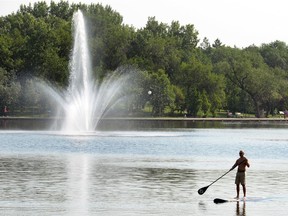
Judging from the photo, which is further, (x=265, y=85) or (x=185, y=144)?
(x=265, y=85)

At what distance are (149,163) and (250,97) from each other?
137 m

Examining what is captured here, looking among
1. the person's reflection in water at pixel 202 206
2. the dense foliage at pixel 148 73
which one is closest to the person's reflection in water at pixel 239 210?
the person's reflection in water at pixel 202 206

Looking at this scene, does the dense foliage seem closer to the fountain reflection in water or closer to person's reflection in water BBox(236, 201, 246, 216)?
the fountain reflection in water

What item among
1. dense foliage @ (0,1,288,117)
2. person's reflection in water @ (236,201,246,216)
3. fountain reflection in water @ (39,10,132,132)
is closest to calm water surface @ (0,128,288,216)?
person's reflection in water @ (236,201,246,216)

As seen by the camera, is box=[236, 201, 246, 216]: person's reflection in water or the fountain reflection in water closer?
box=[236, 201, 246, 216]: person's reflection in water

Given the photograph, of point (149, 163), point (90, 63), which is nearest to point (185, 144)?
point (149, 163)

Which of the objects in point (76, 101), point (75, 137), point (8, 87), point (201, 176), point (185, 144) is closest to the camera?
point (201, 176)

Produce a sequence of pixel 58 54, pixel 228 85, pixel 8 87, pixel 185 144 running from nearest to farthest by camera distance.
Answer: pixel 185 144 < pixel 8 87 < pixel 58 54 < pixel 228 85

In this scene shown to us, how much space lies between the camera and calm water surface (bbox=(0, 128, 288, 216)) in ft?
101

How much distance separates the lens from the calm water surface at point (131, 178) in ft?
101

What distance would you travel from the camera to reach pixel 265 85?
182 m

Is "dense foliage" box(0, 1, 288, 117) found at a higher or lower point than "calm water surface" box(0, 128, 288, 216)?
higher

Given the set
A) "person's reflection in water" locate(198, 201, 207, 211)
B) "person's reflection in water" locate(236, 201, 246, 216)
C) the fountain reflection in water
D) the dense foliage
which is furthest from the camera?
the dense foliage

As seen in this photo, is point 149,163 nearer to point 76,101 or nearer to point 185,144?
point 185,144
